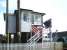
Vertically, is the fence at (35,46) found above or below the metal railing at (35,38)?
below

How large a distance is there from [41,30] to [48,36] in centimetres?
17

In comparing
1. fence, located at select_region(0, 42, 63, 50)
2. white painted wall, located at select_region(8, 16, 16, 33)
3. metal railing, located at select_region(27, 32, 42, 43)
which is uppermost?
white painted wall, located at select_region(8, 16, 16, 33)

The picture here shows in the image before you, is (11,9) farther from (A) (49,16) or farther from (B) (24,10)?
(A) (49,16)

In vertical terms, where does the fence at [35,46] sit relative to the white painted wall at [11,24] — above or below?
below

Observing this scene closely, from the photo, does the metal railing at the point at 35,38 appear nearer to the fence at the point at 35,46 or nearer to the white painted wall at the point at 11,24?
the fence at the point at 35,46

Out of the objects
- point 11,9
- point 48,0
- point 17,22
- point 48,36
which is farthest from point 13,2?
point 48,36

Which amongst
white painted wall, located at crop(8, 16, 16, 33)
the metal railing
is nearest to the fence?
the metal railing

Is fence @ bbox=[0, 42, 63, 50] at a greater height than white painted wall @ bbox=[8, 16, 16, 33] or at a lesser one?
lesser

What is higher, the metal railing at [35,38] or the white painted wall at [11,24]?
the white painted wall at [11,24]

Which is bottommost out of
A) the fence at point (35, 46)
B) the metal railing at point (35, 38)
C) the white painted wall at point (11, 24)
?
the fence at point (35, 46)

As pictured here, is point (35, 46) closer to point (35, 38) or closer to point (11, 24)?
point (35, 38)

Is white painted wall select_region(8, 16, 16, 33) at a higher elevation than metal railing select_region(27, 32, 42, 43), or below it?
higher

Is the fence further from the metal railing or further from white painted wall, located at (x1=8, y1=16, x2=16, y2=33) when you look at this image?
white painted wall, located at (x1=8, y1=16, x2=16, y2=33)

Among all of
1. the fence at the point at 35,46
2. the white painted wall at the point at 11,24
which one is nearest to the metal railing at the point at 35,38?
the fence at the point at 35,46
